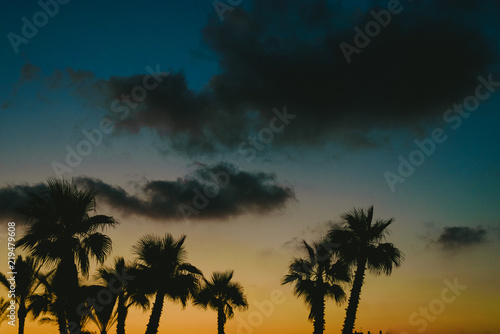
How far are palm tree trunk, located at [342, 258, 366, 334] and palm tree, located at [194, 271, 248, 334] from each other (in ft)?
51.5

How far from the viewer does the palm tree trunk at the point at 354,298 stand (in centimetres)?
2677

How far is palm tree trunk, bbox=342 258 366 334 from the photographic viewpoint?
26.8 metres

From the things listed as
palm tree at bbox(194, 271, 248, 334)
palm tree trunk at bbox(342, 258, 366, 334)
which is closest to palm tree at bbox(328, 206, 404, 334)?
palm tree trunk at bbox(342, 258, 366, 334)

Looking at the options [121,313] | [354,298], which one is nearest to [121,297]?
[121,313]

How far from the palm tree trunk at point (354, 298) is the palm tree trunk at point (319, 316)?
482cm

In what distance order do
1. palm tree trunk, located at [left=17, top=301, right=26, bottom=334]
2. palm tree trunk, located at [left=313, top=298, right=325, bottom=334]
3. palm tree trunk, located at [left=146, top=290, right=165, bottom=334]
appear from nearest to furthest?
palm tree trunk, located at [left=146, top=290, right=165, bottom=334]
palm tree trunk, located at [left=313, top=298, right=325, bottom=334]
palm tree trunk, located at [left=17, top=301, right=26, bottom=334]

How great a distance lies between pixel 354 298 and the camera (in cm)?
2691

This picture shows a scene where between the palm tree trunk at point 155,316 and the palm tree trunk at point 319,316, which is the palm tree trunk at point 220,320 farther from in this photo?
the palm tree trunk at point 155,316

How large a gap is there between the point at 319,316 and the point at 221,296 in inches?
465

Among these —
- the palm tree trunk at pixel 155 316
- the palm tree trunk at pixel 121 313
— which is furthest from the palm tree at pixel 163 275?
the palm tree trunk at pixel 121 313

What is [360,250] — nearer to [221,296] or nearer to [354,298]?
[354,298]

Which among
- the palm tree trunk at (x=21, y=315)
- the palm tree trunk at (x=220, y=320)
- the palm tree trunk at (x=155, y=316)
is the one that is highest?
the palm tree trunk at (x=220, y=320)

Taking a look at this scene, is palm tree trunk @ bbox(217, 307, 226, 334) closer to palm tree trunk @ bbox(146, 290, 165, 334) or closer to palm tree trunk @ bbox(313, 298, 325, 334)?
palm tree trunk @ bbox(313, 298, 325, 334)

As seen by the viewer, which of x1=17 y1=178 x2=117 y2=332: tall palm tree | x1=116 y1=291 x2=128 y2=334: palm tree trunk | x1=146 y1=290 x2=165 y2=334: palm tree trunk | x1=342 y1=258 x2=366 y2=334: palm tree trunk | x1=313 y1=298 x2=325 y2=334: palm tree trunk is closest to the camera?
x1=17 y1=178 x2=117 y2=332: tall palm tree
